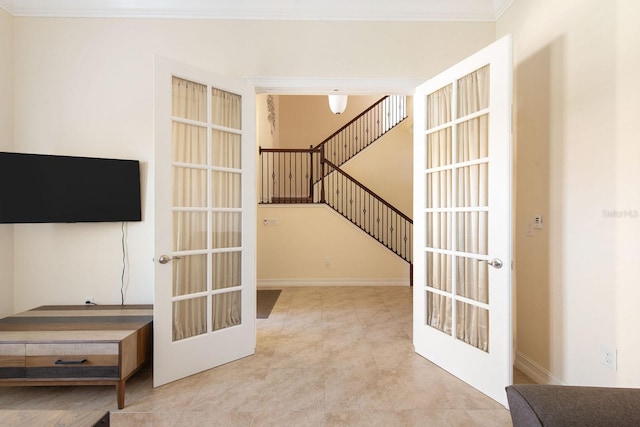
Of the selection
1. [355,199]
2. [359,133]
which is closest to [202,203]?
[355,199]

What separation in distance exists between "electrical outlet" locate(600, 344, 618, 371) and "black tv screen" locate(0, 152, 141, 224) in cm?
353

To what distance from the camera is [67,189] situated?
272 centimetres

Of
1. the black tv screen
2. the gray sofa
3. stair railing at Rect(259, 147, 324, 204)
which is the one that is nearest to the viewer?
the gray sofa

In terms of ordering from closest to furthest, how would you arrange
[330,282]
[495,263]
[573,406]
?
[573,406], [495,263], [330,282]

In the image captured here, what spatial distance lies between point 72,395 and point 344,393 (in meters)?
1.95

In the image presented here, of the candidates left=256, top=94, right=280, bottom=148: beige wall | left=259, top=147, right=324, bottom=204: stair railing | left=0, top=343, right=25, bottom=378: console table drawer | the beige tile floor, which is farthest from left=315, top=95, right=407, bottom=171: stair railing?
left=0, top=343, right=25, bottom=378: console table drawer

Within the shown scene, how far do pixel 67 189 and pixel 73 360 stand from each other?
4.51 ft

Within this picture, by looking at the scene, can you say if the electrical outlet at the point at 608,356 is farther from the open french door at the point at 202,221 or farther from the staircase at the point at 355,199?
the staircase at the point at 355,199

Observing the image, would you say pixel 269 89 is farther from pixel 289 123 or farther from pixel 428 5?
pixel 289 123

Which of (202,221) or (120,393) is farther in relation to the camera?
(202,221)

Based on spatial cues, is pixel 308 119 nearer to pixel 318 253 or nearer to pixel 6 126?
pixel 318 253

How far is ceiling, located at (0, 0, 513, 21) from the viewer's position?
2.95 meters

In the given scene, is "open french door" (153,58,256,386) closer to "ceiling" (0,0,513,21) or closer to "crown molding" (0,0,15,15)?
"ceiling" (0,0,513,21)

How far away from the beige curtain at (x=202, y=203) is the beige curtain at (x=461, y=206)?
67.2 inches
